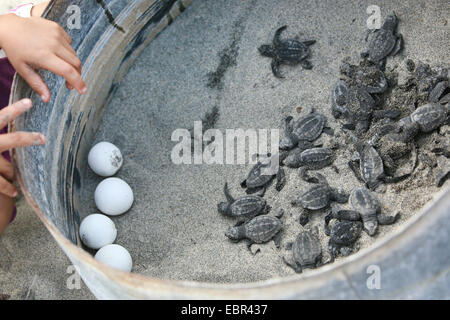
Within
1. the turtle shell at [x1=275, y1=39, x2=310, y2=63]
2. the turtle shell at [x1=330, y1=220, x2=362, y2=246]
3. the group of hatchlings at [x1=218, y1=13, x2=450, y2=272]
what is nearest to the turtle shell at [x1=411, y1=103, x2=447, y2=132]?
the group of hatchlings at [x1=218, y1=13, x2=450, y2=272]

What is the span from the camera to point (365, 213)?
60.0 inches

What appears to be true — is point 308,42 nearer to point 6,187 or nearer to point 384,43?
point 384,43

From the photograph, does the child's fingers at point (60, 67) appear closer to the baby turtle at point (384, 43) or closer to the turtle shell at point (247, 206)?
the turtle shell at point (247, 206)

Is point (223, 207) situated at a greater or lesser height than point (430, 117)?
lesser

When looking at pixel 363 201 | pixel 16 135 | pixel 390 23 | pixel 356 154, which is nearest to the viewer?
pixel 16 135

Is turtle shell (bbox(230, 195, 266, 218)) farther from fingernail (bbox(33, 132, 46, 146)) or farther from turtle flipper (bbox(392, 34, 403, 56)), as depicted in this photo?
turtle flipper (bbox(392, 34, 403, 56))

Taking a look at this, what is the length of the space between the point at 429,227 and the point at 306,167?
0.78 m

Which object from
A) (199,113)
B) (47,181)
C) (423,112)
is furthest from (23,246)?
(423,112)

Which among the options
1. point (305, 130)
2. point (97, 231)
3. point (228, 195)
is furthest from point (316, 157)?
point (97, 231)

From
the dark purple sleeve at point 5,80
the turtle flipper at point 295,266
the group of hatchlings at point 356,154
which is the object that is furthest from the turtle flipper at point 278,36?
the dark purple sleeve at point 5,80

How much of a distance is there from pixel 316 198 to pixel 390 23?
799mm

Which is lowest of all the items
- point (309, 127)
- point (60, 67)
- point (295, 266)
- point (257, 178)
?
point (295, 266)

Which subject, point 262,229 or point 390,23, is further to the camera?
point 390,23

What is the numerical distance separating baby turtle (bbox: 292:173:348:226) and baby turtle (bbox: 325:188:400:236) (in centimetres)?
3
